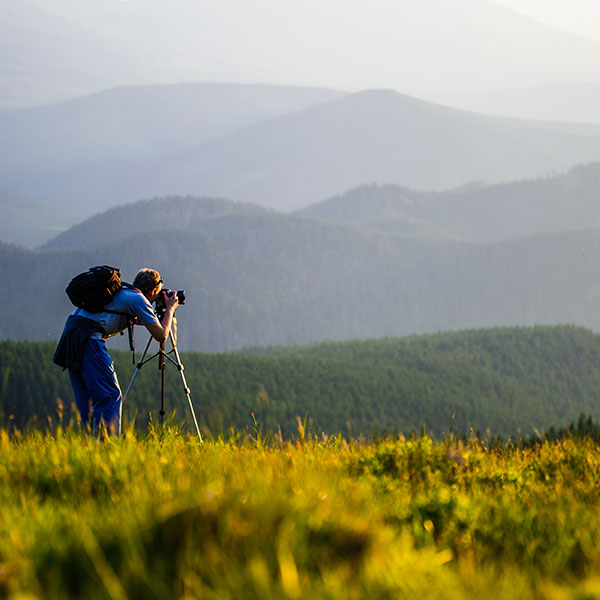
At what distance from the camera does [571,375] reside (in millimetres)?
143250

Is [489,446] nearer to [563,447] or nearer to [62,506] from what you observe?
[563,447]

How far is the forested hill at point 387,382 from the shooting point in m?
96.6

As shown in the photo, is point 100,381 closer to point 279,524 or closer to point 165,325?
point 165,325

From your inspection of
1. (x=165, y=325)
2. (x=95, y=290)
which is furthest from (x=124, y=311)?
(x=165, y=325)

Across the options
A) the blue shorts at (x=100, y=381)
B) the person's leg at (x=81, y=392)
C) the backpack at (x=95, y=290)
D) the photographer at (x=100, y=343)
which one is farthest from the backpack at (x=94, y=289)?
the person's leg at (x=81, y=392)

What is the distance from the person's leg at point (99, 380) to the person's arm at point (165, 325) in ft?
2.11

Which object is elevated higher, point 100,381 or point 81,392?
point 100,381

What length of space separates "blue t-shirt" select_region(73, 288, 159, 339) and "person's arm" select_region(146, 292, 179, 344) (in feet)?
0.33

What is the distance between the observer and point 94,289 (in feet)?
29.6

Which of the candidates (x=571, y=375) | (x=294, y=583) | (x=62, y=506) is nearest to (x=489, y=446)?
(x=62, y=506)

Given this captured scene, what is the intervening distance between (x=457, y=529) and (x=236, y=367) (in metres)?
107

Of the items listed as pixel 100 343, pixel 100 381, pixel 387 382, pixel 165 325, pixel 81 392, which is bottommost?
pixel 387 382

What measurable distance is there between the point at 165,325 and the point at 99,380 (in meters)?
1.08

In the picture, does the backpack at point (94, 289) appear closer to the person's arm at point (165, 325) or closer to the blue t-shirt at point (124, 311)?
the blue t-shirt at point (124, 311)
